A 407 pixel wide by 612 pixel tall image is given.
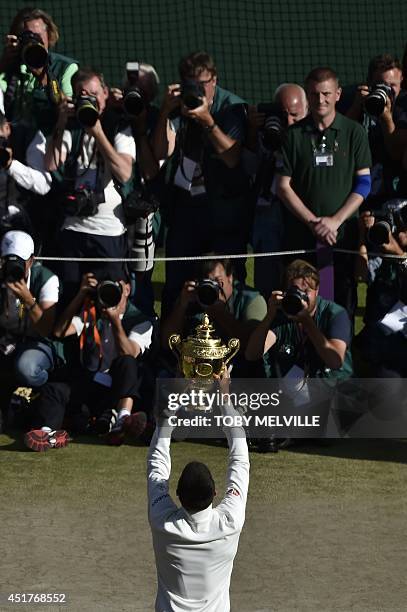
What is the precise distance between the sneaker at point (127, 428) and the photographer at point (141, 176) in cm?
94

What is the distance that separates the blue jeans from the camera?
9.64 m

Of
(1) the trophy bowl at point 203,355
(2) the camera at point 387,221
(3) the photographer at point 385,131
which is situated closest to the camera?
(1) the trophy bowl at point 203,355

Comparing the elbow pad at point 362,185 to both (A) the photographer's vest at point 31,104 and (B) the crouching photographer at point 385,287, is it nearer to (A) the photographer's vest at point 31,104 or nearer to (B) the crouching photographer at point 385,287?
(B) the crouching photographer at point 385,287

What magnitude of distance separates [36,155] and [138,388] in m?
1.87

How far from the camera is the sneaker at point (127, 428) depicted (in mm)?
9445

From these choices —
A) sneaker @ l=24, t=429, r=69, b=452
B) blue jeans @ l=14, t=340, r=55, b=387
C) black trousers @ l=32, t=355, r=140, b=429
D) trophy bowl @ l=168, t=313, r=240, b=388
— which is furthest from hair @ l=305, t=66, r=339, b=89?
trophy bowl @ l=168, t=313, r=240, b=388

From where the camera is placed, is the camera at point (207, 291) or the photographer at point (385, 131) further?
the photographer at point (385, 131)

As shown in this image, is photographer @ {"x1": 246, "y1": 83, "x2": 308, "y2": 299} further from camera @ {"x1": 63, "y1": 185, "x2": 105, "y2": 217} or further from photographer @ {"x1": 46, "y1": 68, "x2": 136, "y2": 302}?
camera @ {"x1": 63, "y1": 185, "x2": 105, "y2": 217}

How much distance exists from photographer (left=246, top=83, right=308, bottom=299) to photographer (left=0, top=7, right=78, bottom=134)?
150cm

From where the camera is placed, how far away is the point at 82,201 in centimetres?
980

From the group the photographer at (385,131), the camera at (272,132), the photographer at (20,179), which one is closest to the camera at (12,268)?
the photographer at (20,179)

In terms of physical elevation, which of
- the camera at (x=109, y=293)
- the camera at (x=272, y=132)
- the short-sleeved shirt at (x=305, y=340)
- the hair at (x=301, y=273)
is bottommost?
the short-sleeved shirt at (x=305, y=340)

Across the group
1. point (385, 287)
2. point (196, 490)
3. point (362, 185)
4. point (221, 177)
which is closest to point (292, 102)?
point (221, 177)

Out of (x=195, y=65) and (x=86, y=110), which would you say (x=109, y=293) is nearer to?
(x=86, y=110)
